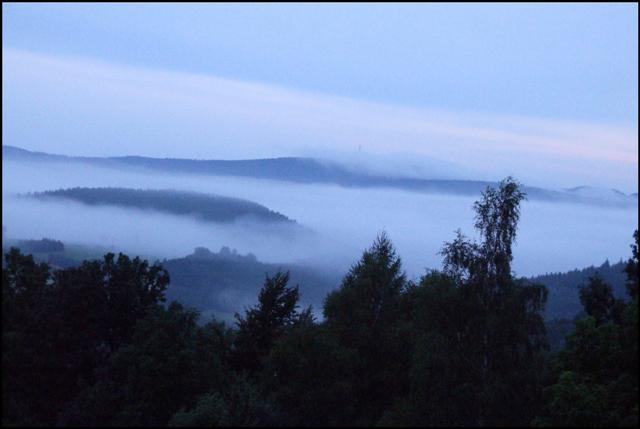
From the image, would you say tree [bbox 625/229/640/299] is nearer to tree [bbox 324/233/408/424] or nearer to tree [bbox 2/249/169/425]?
tree [bbox 324/233/408/424]

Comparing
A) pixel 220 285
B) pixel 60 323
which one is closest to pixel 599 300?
pixel 60 323

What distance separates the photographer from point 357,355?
81.1ft

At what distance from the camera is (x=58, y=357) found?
24359 mm

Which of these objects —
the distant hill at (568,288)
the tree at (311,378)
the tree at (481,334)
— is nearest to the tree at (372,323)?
the tree at (311,378)

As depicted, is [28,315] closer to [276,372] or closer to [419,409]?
[276,372]

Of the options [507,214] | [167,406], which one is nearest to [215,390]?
[167,406]

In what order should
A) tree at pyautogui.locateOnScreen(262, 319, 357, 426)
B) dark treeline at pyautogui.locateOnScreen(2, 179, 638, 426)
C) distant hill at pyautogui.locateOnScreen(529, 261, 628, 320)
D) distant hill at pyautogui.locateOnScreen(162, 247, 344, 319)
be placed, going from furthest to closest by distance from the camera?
distant hill at pyautogui.locateOnScreen(162, 247, 344, 319) < distant hill at pyautogui.locateOnScreen(529, 261, 628, 320) < tree at pyautogui.locateOnScreen(262, 319, 357, 426) < dark treeline at pyautogui.locateOnScreen(2, 179, 638, 426)

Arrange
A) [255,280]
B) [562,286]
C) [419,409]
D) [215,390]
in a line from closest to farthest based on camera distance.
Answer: [419,409] < [215,390] < [562,286] < [255,280]

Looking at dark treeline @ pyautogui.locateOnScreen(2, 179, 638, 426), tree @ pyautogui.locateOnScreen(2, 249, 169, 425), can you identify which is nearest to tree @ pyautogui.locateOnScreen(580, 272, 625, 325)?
dark treeline @ pyautogui.locateOnScreen(2, 179, 638, 426)

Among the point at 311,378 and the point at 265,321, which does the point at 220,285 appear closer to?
the point at 265,321

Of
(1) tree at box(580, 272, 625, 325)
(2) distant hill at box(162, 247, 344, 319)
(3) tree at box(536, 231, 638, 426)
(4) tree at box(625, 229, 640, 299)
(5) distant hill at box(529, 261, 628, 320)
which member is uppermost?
(4) tree at box(625, 229, 640, 299)

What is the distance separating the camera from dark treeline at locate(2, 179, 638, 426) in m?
20.0

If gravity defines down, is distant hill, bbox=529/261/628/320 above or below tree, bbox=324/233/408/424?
below

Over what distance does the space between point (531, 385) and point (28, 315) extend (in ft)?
53.2
